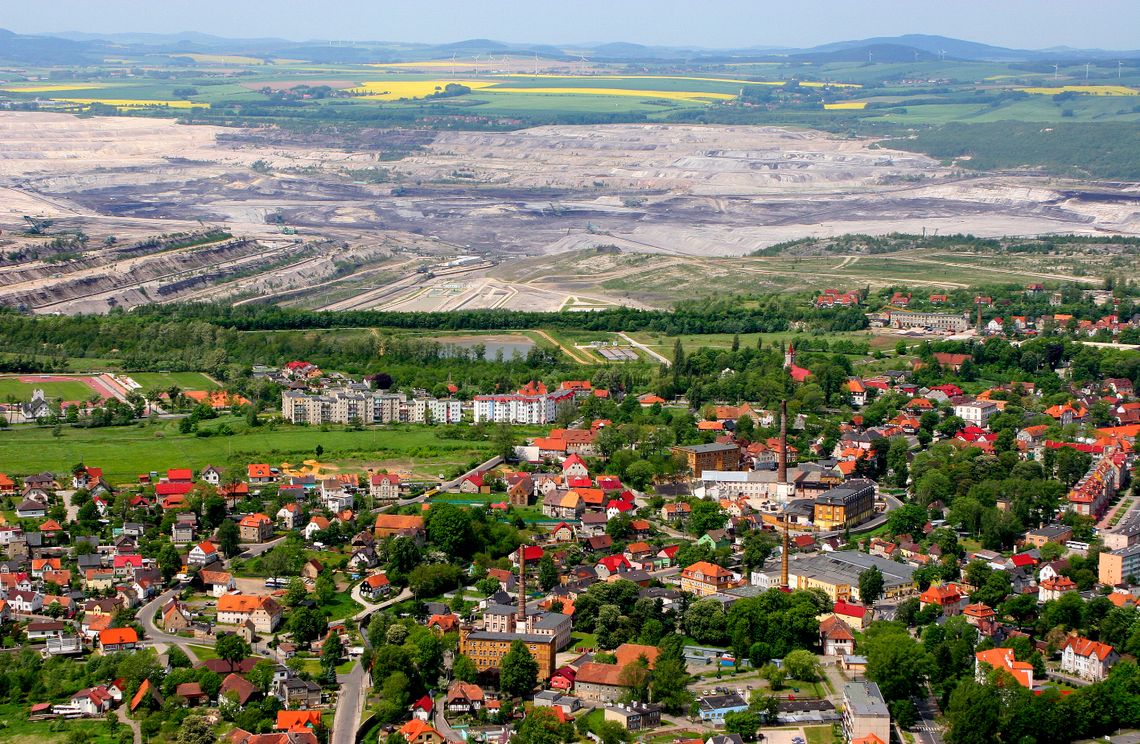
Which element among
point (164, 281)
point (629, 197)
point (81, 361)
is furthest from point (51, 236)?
point (629, 197)

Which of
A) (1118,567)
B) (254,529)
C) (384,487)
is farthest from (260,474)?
(1118,567)

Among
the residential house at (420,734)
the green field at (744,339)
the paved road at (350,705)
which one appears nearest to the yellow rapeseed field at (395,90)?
the green field at (744,339)

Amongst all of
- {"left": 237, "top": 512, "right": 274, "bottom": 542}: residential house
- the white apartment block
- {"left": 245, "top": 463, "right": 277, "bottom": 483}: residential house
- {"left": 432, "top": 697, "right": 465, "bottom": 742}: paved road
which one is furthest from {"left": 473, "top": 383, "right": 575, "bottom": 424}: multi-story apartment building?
{"left": 432, "top": 697, "right": 465, "bottom": 742}: paved road

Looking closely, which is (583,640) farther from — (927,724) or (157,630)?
(157,630)

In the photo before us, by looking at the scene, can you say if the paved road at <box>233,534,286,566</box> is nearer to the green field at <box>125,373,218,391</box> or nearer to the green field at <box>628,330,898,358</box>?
the green field at <box>125,373,218,391</box>

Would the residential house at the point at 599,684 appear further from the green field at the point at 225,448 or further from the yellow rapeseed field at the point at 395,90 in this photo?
the yellow rapeseed field at the point at 395,90
